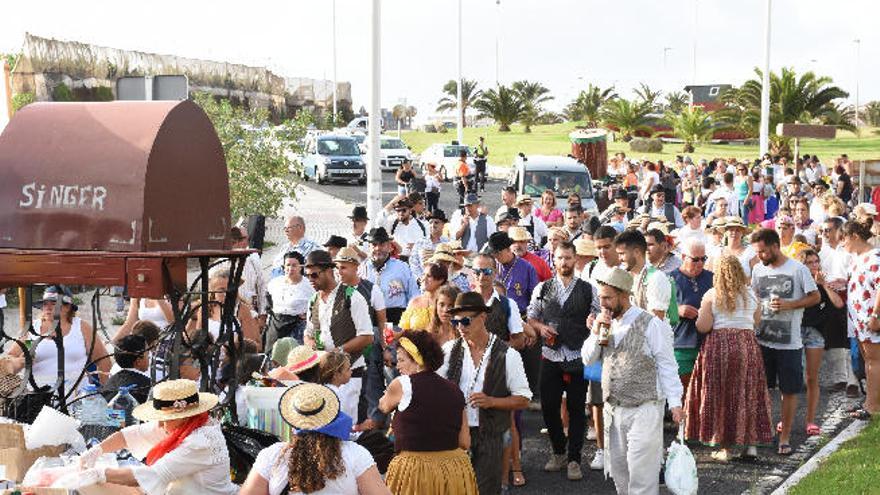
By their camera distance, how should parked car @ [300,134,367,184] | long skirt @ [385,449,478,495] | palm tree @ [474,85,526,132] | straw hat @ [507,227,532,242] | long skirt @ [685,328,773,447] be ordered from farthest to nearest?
palm tree @ [474,85,526,132] → parked car @ [300,134,367,184] → straw hat @ [507,227,532,242] → long skirt @ [685,328,773,447] → long skirt @ [385,449,478,495]

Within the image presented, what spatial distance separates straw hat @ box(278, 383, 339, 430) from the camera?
5680mm

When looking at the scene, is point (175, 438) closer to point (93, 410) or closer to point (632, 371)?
point (93, 410)

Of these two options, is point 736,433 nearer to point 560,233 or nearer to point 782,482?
point 782,482

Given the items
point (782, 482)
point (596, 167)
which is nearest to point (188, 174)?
point (782, 482)

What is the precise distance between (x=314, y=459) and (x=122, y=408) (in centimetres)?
265

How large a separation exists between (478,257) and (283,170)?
50.1ft

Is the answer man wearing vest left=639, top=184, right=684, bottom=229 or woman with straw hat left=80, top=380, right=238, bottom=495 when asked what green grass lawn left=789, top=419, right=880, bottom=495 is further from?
man wearing vest left=639, top=184, right=684, bottom=229

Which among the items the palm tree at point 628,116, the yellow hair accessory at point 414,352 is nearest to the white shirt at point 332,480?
the yellow hair accessory at point 414,352

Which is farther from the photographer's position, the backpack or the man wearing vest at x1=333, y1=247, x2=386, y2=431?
the man wearing vest at x1=333, y1=247, x2=386, y2=431

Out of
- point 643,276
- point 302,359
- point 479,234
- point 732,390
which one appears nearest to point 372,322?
point 643,276

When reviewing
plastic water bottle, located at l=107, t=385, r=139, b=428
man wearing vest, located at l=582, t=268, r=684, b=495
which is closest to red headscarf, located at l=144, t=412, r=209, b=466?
plastic water bottle, located at l=107, t=385, r=139, b=428

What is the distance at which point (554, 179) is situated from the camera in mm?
26078

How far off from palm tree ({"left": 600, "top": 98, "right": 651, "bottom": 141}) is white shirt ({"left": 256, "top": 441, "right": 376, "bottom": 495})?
64.7m

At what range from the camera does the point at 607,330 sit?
897cm
